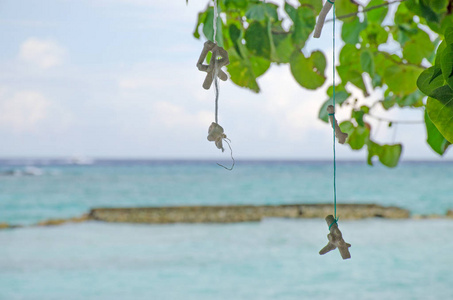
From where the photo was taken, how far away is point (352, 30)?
853 millimetres

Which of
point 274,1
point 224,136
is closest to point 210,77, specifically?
point 224,136

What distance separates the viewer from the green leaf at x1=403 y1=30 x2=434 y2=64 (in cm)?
91

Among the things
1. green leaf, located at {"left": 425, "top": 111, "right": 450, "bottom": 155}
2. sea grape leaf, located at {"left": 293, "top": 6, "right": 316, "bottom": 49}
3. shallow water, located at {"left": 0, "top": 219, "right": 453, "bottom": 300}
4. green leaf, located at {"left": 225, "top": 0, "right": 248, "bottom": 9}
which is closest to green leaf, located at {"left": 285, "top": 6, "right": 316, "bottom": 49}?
sea grape leaf, located at {"left": 293, "top": 6, "right": 316, "bottom": 49}

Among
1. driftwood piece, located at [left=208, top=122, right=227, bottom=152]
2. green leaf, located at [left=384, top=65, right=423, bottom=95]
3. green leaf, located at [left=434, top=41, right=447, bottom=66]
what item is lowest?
green leaf, located at [left=384, top=65, right=423, bottom=95]

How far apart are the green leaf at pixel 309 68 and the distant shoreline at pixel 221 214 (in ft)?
27.2

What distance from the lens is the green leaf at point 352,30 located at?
0.84 meters

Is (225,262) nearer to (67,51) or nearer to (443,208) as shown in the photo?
(443,208)

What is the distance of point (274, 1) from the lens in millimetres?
771

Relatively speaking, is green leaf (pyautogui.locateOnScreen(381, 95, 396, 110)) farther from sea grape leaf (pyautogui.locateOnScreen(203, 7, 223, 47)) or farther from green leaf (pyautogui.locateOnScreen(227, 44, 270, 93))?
sea grape leaf (pyautogui.locateOnScreen(203, 7, 223, 47))

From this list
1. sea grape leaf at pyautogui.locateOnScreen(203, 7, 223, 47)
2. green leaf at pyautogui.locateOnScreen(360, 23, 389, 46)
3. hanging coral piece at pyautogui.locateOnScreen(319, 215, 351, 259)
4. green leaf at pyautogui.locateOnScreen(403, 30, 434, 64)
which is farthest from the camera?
green leaf at pyautogui.locateOnScreen(360, 23, 389, 46)

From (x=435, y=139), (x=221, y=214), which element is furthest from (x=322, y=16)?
(x=221, y=214)

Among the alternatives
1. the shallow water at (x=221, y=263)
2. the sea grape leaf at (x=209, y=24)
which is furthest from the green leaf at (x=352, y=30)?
the shallow water at (x=221, y=263)

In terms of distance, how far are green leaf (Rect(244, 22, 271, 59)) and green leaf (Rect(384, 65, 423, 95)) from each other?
0.23m

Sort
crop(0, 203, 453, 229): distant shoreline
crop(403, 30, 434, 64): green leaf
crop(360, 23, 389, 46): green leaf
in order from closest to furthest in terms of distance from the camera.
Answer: crop(403, 30, 434, 64): green leaf < crop(360, 23, 389, 46): green leaf < crop(0, 203, 453, 229): distant shoreline
